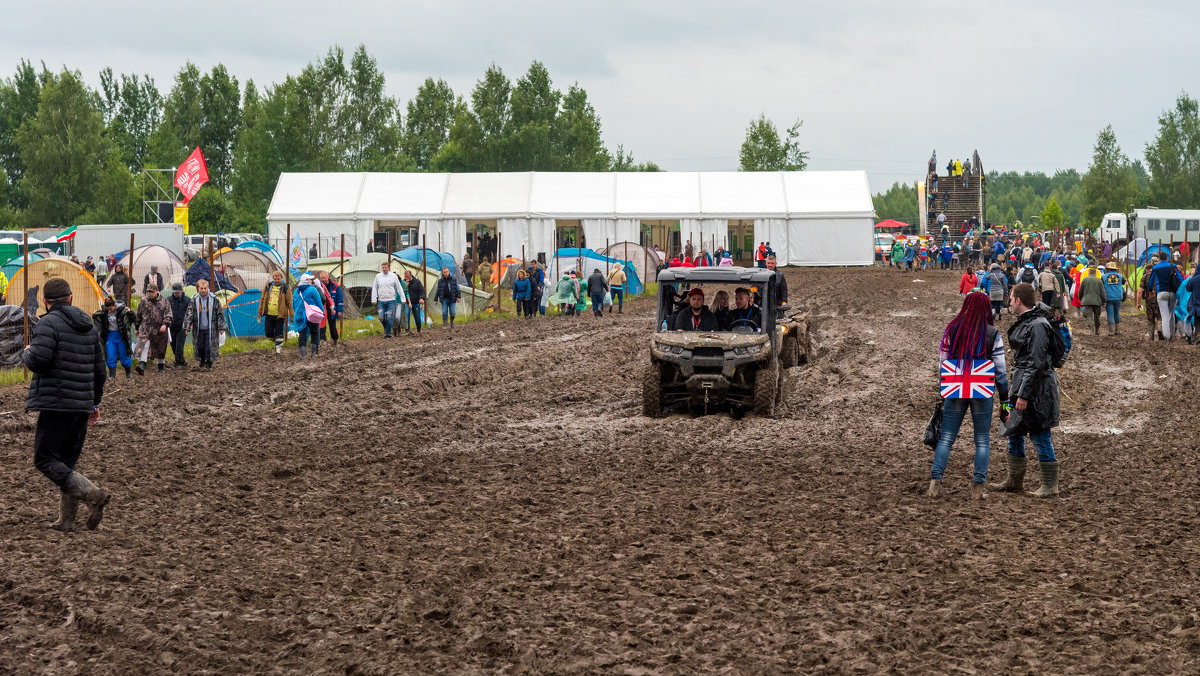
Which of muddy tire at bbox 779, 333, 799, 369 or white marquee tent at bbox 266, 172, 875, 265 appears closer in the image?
muddy tire at bbox 779, 333, 799, 369

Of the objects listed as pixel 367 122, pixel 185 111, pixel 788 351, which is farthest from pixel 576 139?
pixel 788 351

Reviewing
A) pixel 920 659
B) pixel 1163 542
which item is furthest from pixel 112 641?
pixel 1163 542

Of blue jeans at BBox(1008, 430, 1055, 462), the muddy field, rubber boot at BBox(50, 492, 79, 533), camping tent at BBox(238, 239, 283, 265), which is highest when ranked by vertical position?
camping tent at BBox(238, 239, 283, 265)

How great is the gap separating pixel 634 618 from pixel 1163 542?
4.01m

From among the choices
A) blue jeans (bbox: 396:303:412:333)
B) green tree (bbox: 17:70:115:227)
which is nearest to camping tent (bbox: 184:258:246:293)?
blue jeans (bbox: 396:303:412:333)

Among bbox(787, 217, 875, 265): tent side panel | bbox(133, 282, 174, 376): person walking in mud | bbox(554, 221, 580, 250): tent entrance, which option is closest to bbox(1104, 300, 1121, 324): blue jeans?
bbox(133, 282, 174, 376): person walking in mud

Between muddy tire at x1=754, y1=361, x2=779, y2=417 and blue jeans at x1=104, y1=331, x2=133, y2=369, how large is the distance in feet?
31.3

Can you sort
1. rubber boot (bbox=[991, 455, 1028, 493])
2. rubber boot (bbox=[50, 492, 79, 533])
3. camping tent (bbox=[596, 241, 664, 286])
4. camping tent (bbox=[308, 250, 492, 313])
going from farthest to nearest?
camping tent (bbox=[596, 241, 664, 286]), camping tent (bbox=[308, 250, 492, 313]), rubber boot (bbox=[991, 455, 1028, 493]), rubber boot (bbox=[50, 492, 79, 533])

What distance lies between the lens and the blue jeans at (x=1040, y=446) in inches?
389

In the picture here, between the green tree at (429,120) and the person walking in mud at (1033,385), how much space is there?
8884 cm

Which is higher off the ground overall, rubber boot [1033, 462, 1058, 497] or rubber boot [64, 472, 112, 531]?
rubber boot [64, 472, 112, 531]

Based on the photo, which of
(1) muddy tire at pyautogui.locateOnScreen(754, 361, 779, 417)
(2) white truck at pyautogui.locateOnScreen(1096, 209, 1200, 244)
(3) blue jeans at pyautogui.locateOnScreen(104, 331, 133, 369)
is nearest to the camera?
(1) muddy tire at pyautogui.locateOnScreen(754, 361, 779, 417)

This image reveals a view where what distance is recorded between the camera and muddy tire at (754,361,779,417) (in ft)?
48.0

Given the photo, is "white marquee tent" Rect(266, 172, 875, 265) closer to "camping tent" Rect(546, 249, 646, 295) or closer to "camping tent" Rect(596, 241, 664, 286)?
"camping tent" Rect(596, 241, 664, 286)
